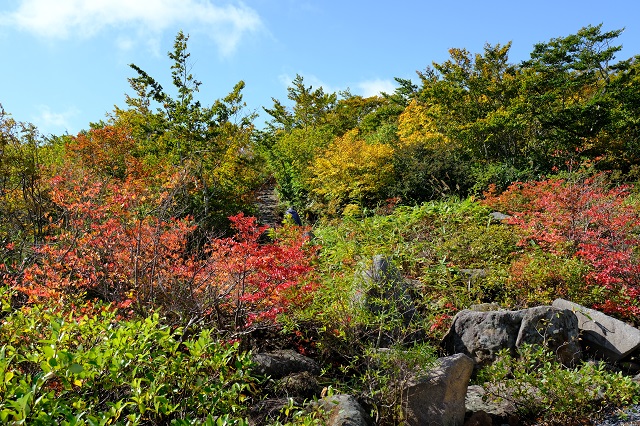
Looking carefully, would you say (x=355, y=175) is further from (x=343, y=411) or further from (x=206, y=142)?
(x=343, y=411)

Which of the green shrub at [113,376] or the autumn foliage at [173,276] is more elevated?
the autumn foliage at [173,276]

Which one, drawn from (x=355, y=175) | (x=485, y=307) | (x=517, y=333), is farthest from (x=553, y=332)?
(x=355, y=175)

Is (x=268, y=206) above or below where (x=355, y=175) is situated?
below

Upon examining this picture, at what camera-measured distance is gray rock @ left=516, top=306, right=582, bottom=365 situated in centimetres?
504

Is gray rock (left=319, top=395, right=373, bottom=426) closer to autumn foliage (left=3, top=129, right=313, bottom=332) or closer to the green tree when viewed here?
autumn foliage (left=3, top=129, right=313, bottom=332)

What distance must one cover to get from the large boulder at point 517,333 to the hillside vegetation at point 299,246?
30 centimetres

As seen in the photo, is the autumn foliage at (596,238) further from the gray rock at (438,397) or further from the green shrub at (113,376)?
the green shrub at (113,376)

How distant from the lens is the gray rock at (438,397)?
3.98m

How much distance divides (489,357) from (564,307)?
4.06 feet

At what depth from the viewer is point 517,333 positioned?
514 centimetres

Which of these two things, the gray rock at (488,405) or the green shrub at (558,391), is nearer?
the green shrub at (558,391)

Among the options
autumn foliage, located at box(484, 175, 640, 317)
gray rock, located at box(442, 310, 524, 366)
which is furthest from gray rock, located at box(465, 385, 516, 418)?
autumn foliage, located at box(484, 175, 640, 317)

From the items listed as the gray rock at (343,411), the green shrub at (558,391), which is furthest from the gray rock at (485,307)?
the gray rock at (343,411)

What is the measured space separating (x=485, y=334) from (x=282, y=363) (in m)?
2.28
